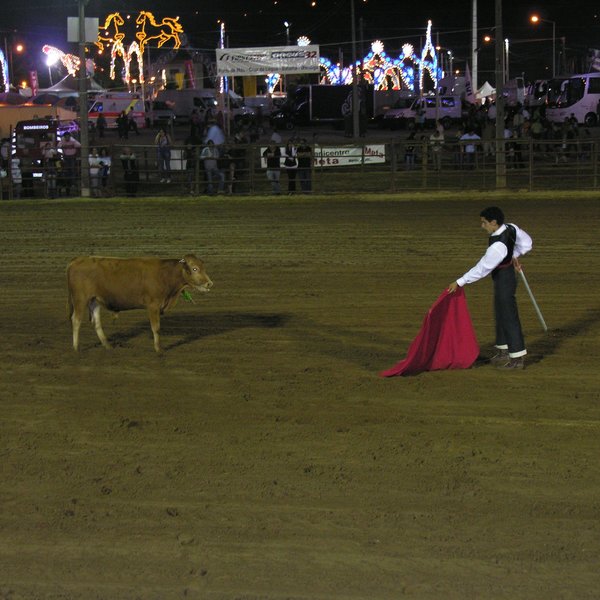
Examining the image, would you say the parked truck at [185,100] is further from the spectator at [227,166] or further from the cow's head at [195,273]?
the cow's head at [195,273]

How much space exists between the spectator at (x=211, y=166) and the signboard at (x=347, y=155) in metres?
1.67

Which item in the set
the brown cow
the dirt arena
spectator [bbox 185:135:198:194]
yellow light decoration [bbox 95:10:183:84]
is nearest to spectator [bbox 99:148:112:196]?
spectator [bbox 185:135:198:194]

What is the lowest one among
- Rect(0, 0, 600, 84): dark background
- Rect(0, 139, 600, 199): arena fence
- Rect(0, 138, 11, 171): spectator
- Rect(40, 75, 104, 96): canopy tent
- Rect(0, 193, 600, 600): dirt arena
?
Rect(0, 193, 600, 600): dirt arena

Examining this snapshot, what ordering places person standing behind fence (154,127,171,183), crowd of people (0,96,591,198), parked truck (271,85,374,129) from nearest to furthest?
crowd of people (0,96,591,198), person standing behind fence (154,127,171,183), parked truck (271,85,374,129)

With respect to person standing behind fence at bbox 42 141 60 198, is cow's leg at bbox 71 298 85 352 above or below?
below

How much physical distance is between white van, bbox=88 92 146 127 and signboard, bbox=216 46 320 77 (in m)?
25.4

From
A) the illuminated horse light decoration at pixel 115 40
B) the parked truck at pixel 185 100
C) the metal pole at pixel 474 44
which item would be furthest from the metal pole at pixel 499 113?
the parked truck at pixel 185 100

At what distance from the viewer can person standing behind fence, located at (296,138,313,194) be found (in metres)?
26.0

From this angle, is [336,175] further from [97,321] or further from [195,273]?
[195,273]

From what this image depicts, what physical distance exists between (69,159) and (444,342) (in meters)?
20.3

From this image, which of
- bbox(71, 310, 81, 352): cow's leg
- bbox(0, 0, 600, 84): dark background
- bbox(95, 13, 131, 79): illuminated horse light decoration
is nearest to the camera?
bbox(71, 310, 81, 352): cow's leg

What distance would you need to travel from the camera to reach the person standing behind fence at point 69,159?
2685 centimetres

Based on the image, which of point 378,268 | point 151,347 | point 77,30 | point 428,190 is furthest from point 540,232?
point 77,30

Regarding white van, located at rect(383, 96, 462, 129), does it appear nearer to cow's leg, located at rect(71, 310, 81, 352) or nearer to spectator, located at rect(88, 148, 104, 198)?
spectator, located at rect(88, 148, 104, 198)
